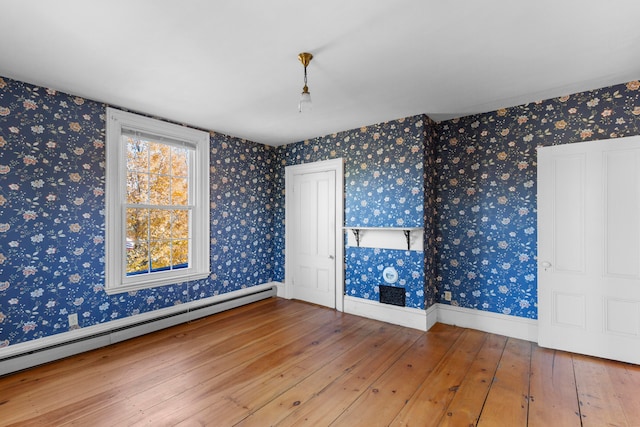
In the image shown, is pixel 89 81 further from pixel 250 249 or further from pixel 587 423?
pixel 587 423

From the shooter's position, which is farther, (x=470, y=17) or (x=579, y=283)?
(x=579, y=283)

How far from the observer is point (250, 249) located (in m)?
4.81

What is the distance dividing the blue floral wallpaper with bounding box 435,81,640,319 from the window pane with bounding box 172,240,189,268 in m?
3.27

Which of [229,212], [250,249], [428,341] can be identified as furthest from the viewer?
[250,249]

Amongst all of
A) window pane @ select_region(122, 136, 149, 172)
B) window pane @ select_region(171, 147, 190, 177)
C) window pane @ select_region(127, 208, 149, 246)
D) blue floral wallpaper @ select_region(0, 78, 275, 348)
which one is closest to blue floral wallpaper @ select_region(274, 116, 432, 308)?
window pane @ select_region(171, 147, 190, 177)

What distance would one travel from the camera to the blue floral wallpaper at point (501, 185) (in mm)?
2994

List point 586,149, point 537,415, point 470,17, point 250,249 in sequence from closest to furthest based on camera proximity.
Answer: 1. point 470,17
2. point 537,415
3. point 586,149
4. point 250,249

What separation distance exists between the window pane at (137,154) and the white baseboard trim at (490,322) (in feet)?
13.1

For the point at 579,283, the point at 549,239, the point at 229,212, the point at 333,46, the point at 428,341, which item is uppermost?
the point at 333,46

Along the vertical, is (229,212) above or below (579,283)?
above

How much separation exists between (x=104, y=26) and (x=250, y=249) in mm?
3363

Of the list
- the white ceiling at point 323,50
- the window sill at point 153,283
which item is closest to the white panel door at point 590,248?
the white ceiling at point 323,50

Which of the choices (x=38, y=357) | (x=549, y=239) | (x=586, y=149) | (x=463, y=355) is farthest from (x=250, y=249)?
(x=586, y=149)

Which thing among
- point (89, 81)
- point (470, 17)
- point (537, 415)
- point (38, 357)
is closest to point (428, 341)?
point (537, 415)
